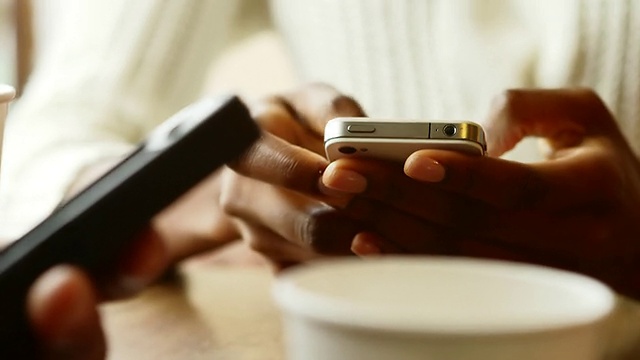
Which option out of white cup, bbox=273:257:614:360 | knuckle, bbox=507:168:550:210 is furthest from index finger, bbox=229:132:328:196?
white cup, bbox=273:257:614:360

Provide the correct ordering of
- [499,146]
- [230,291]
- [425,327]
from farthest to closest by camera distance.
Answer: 1. [230,291]
2. [499,146]
3. [425,327]

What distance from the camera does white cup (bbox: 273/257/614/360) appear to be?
0.19m

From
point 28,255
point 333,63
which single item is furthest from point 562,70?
point 28,255

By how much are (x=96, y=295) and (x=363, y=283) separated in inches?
3.8

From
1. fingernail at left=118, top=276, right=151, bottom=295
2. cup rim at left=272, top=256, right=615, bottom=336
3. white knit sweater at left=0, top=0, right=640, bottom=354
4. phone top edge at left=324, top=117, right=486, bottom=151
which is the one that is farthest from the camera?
white knit sweater at left=0, top=0, right=640, bottom=354

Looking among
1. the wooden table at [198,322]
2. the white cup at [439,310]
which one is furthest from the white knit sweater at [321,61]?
the white cup at [439,310]

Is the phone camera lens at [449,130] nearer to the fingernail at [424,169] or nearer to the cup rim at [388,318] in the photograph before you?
the fingernail at [424,169]

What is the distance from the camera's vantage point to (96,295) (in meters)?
0.28

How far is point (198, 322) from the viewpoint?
554mm

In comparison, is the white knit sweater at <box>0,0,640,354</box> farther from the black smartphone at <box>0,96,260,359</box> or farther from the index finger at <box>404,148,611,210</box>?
the black smartphone at <box>0,96,260,359</box>

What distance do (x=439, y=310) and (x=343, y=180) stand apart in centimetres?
20

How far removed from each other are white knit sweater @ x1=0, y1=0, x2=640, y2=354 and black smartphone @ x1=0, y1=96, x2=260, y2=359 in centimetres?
41

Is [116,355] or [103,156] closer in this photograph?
[116,355]

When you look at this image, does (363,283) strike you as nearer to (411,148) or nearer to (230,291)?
(411,148)
